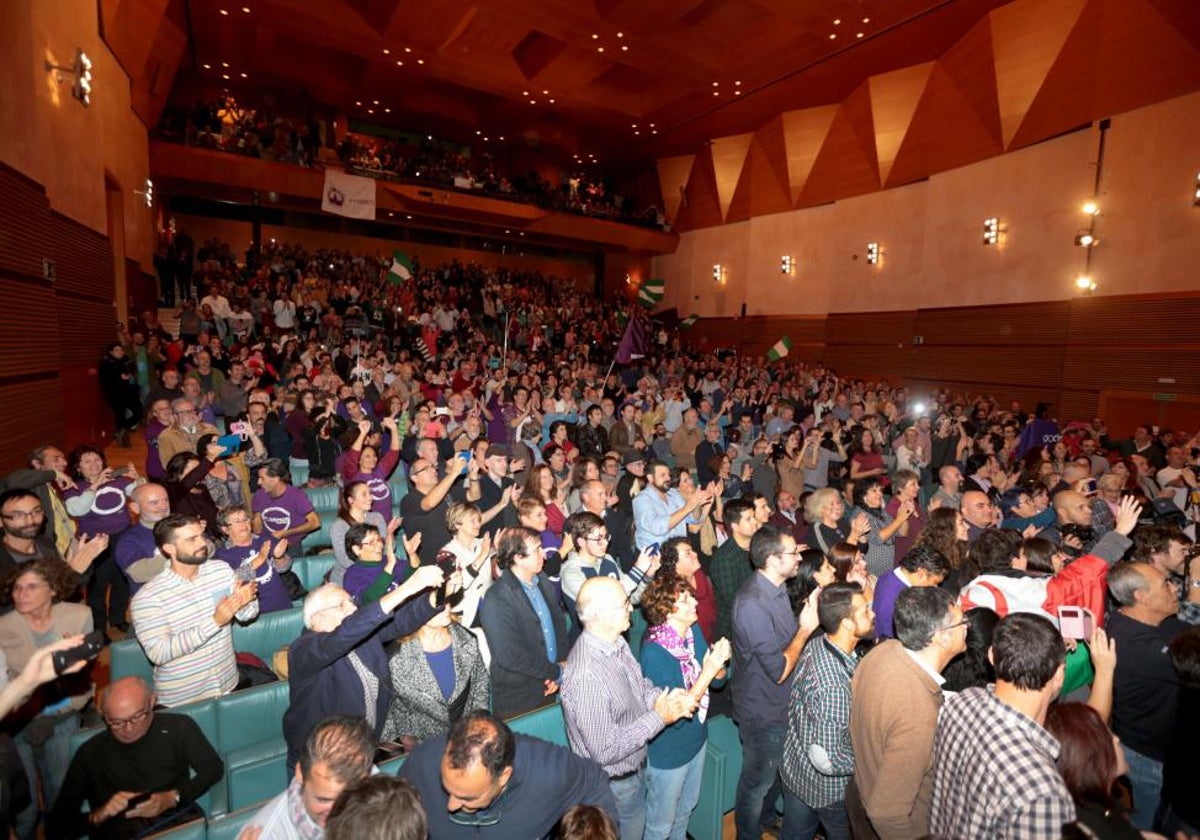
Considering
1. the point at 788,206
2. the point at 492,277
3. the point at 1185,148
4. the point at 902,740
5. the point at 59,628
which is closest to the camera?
the point at 902,740

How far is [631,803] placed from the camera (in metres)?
2.61

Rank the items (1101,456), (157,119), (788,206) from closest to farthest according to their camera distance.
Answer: (1101,456), (157,119), (788,206)

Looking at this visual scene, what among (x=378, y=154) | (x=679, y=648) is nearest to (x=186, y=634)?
(x=679, y=648)

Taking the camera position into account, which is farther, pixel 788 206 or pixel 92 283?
pixel 788 206

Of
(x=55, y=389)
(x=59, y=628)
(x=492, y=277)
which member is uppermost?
(x=492, y=277)

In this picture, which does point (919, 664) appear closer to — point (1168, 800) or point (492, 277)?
point (1168, 800)

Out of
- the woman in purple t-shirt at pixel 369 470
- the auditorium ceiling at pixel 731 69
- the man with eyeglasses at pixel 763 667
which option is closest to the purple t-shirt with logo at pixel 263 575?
the woman in purple t-shirt at pixel 369 470

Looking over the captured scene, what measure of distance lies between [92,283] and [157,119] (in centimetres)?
965

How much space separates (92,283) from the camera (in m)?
8.59

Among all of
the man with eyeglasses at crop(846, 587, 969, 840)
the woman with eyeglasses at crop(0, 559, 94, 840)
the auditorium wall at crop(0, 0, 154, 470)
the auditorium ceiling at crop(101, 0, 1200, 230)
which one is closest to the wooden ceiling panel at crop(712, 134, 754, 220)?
the auditorium ceiling at crop(101, 0, 1200, 230)

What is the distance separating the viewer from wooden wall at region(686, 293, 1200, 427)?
10.6m

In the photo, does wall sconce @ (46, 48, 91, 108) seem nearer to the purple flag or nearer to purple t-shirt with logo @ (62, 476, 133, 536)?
purple t-shirt with logo @ (62, 476, 133, 536)

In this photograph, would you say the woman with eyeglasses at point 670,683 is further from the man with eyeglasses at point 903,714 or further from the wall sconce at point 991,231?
the wall sconce at point 991,231

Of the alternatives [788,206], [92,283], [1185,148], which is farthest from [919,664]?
[788,206]
